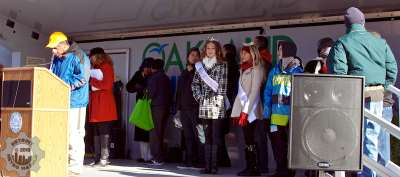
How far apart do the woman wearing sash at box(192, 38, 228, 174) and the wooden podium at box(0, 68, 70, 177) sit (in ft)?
5.43

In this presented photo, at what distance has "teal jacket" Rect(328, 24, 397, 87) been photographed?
4.23m

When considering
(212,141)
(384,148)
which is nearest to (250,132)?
(212,141)

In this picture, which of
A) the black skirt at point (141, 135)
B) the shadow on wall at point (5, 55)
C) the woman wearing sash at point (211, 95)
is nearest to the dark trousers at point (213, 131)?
the woman wearing sash at point (211, 95)

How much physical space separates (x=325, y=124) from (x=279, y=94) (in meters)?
2.29

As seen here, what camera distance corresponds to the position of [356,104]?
12.1ft

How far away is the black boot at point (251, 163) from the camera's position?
6.45m

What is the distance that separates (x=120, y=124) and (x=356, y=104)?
5.80 meters

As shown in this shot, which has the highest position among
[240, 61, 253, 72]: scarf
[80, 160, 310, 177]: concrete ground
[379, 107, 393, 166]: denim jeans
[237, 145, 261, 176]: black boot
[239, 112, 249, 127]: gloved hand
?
[240, 61, 253, 72]: scarf

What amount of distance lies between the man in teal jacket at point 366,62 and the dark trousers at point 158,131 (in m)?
3.69

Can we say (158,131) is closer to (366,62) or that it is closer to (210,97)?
(210,97)

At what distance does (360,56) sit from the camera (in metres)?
4.31

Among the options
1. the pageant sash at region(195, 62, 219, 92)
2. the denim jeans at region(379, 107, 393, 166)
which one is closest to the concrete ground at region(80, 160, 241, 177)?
the pageant sash at region(195, 62, 219, 92)

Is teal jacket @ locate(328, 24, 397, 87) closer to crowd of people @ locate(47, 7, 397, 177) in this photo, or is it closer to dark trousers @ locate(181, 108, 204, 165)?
crowd of people @ locate(47, 7, 397, 177)

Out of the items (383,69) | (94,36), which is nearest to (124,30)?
(94,36)
